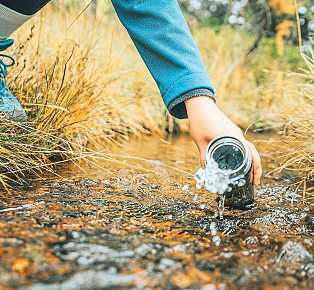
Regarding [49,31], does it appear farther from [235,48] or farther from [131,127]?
[235,48]

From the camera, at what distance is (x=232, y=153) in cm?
143

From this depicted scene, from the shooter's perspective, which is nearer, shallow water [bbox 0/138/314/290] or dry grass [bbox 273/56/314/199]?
shallow water [bbox 0/138/314/290]

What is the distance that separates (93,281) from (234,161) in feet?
2.03

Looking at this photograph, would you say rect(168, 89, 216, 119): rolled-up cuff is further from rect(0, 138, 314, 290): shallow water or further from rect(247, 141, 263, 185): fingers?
rect(0, 138, 314, 290): shallow water

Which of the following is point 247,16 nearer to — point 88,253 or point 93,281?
point 88,253

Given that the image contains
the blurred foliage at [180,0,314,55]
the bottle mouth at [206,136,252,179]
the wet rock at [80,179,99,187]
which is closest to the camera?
the bottle mouth at [206,136,252,179]

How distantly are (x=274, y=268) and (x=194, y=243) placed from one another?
0.66ft

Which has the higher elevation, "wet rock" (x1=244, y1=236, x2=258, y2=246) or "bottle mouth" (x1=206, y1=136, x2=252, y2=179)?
"bottle mouth" (x1=206, y1=136, x2=252, y2=179)

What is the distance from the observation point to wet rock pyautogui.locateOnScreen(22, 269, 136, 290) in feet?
3.08

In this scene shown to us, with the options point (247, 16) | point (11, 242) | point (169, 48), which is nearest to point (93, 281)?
point (11, 242)

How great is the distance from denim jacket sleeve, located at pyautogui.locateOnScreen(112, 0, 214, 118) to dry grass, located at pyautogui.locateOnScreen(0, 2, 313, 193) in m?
0.52

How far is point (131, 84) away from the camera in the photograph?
3.48 m

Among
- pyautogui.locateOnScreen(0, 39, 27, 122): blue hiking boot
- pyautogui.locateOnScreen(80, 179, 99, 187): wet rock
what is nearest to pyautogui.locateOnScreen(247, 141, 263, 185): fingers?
pyautogui.locateOnScreen(80, 179, 99, 187): wet rock

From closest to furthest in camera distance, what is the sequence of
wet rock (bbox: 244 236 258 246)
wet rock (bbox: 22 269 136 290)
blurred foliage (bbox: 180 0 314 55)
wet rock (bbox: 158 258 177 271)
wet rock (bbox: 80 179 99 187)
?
wet rock (bbox: 22 269 136 290), wet rock (bbox: 158 258 177 271), wet rock (bbox: 244 236 258 246), wet rock (bbox: 80 179 99 187), blurred foliage (bbox: 180 0 314 55)
